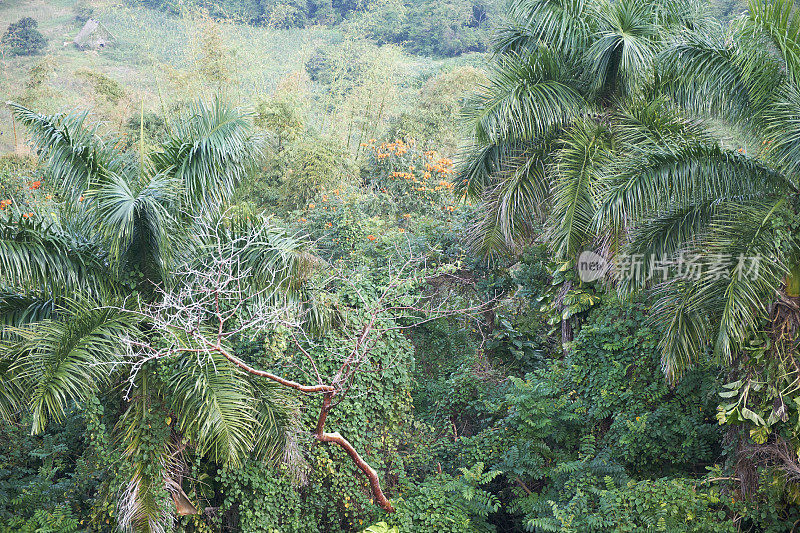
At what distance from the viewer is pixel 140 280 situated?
17.9ft

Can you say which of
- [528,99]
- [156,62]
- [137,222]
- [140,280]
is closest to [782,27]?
[528,99]

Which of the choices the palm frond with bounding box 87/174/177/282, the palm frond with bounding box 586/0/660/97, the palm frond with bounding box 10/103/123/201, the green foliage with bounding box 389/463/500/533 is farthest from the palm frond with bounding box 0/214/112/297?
the palm frond with bounding box 586/0/660/97

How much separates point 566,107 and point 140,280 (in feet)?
15.7

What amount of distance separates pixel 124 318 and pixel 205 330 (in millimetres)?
675

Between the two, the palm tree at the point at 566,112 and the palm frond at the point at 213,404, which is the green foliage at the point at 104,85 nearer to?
the palm tree at the point at 566,112

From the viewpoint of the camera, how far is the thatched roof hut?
85.4 ft

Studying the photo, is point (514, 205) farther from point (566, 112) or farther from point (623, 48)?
point (623, 48)

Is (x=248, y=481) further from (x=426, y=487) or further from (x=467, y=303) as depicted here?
(x=467, y=303)

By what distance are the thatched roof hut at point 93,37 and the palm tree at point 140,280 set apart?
24113mm

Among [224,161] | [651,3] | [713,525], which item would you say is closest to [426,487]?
[713,525]

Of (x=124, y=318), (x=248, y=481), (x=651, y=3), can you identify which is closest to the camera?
(x=124, y=318)

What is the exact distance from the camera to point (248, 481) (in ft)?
20.4

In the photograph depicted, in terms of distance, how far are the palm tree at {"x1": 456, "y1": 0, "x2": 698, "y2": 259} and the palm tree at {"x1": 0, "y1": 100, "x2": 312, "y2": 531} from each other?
2.83m

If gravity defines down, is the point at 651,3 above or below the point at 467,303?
above
